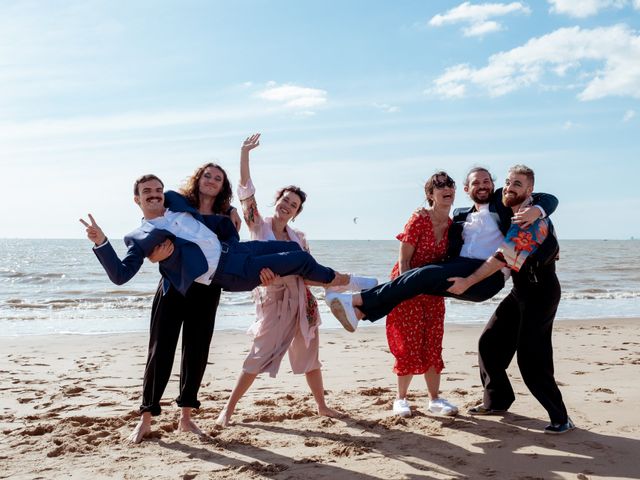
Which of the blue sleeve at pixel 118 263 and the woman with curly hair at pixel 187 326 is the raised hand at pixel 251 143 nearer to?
the woman with curly hair at pixel 187 326

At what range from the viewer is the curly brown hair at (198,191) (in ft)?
15.5

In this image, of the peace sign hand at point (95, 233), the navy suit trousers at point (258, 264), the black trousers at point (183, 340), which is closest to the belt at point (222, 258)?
the navy suit trousers at point (258, 264)

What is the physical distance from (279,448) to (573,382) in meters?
3.49

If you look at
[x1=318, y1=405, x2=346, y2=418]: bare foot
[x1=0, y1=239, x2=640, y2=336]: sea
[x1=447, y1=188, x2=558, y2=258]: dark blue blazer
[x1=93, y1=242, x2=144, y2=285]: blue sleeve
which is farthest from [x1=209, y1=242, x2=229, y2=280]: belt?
[x1=0, y1=239, x2=640, y2=336]: sea

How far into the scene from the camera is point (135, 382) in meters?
6.82

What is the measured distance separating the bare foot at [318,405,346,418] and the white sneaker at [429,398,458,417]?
0.74 metres

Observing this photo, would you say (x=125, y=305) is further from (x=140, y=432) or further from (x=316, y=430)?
(x=316, y=430)

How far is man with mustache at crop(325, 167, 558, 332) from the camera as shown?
14.9 ft

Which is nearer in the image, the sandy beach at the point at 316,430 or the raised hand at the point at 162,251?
the sandy beach at the point at 316,430

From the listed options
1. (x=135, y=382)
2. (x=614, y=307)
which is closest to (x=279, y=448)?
(x=135, y=382)

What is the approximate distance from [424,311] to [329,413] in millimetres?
1166

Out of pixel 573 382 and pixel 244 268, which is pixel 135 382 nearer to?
pixel 244 268

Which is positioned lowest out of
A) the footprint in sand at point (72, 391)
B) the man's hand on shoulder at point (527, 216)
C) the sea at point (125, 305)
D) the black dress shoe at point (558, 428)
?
the sea at point (125, 305)

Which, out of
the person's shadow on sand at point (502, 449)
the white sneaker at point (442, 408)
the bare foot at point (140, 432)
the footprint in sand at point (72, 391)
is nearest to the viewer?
the person's shadow on sand at point (502, 449)
